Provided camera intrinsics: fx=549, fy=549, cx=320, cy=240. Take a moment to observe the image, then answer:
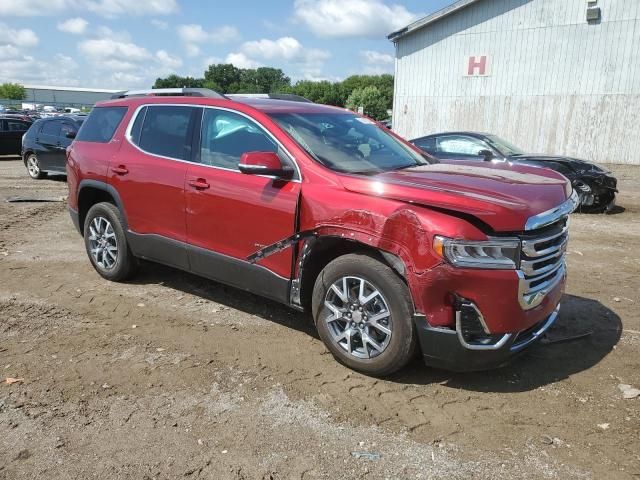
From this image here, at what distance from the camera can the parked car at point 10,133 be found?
19.8 m

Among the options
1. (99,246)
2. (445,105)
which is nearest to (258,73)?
(445,105)

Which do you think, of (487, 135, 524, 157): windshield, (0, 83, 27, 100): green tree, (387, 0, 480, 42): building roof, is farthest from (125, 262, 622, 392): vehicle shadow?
(0, 83, 27, 100): green tree

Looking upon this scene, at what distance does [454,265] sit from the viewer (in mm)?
3232

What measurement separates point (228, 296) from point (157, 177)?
1.35 m

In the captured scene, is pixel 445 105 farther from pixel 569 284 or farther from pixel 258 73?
pixel 258 73

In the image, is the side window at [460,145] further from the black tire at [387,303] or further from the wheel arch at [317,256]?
the black tire at [387,303]

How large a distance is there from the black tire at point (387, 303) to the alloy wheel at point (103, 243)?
2.73 m

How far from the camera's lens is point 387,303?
3529 millimetres

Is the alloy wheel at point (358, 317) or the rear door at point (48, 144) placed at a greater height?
the rear door at point (48, 144)

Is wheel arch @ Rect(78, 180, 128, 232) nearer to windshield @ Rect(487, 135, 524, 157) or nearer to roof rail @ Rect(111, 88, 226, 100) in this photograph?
roof rail @ Rect(111, 88, 226, 100)

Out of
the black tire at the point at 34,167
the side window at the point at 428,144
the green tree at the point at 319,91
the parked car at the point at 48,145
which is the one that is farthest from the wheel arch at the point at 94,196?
the green tree at the point at 319,91

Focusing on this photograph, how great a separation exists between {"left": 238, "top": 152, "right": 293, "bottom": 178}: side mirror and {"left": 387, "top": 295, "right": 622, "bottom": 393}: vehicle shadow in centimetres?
168

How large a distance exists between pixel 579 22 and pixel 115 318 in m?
20.9

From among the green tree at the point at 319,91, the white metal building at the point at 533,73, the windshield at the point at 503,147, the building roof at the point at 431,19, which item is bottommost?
the windshield at the point at 503,147
